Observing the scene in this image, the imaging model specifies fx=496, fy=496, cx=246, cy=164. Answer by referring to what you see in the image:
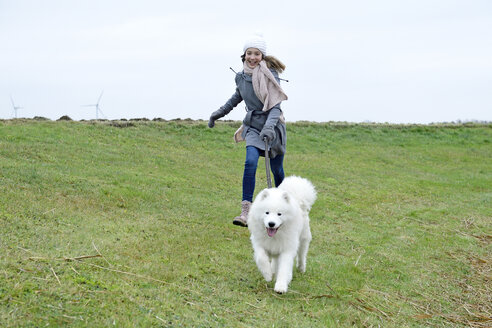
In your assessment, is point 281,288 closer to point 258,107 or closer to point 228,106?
point 258,107

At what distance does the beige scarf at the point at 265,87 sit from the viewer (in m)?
6.76

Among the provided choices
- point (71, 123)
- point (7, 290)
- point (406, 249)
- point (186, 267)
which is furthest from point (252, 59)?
point (71, 123)

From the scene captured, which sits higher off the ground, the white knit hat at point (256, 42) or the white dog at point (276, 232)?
the white knit hat at point (256, 42)

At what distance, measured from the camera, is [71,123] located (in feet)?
52.0

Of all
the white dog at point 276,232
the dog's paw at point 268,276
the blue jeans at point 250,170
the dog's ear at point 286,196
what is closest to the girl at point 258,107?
the blue jeans at point 250,170

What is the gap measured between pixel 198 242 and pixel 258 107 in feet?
6.77

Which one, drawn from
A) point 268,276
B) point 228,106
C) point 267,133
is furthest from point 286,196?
point 228,106

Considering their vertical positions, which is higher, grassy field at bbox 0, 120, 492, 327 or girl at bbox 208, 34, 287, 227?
girl at bbox 208, 34, 287, 227

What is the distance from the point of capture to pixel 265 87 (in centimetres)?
674

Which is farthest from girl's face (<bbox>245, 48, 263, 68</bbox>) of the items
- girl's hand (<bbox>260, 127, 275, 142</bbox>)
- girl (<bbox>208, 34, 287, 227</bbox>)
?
girl's hand (<bbox>260, 127, 275, 142</bbox>)

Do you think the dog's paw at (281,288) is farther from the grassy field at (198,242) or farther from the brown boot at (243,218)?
the brown boot at (243,218)

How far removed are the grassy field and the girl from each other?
40.0 inches

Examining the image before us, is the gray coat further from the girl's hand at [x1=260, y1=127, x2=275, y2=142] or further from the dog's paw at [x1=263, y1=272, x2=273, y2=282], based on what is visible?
the dog's paw at [x1=263, y1=272, x2=273, y2=282]

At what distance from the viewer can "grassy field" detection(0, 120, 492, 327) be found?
4.11 meters
